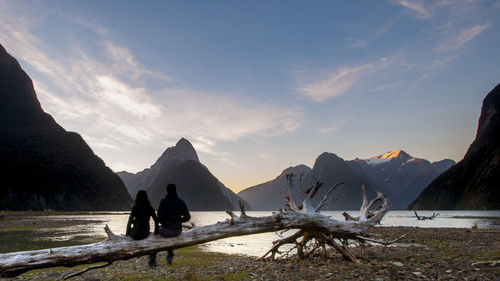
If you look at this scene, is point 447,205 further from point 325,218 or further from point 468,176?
point 325,218

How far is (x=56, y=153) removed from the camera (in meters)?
158

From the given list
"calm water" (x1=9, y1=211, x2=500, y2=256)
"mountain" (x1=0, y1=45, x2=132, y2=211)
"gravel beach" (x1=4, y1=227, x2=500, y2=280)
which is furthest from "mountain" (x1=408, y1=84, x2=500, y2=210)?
"mountain" (x1=0, y1=45, x2=132, y2=211)

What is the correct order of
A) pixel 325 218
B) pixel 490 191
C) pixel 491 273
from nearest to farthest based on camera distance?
pixel 491 273 < pixel 325 218 < pixel 490 191

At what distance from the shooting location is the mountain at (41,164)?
125 metres

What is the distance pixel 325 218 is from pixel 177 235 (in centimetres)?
668

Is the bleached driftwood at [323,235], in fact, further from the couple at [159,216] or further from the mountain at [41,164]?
the mountain at [41,164]

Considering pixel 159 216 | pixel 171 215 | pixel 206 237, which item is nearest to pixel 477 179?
pixel 206 237

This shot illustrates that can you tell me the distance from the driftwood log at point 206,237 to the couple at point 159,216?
0.25 meters

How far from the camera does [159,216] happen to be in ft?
39.0

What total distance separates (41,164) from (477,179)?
20289 cm

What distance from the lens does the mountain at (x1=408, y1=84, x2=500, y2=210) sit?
14475cm

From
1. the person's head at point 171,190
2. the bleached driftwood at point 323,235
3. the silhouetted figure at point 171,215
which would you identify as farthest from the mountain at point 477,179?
the person's head at point 171,190

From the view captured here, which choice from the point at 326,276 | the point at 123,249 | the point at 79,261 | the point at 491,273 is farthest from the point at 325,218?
the point at 79,261

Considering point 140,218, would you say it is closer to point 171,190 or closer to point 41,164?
point 171,190
